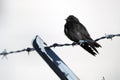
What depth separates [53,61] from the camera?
1517 mm

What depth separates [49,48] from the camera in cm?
162

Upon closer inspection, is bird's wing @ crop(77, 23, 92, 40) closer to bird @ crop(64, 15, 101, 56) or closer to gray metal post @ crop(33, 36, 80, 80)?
bird @ crop(64, 15, 101, 56)

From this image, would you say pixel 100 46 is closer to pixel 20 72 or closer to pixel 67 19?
pixel 67 19

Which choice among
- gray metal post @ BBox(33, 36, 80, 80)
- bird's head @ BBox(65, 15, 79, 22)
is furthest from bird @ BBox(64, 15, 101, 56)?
gray metal post @ BBox(33, 36, 80, 80)

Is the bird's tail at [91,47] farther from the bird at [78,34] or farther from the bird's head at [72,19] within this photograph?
the bird's head at [72,19]

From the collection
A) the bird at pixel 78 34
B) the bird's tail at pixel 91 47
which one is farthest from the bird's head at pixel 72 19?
the bird's tail at pixel 91 47

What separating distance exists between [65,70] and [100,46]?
177mm

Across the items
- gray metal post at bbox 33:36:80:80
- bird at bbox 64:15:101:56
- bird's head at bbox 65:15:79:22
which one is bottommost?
gray metal post at bbox 33:36:80:80

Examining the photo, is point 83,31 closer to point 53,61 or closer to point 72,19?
point 72,19

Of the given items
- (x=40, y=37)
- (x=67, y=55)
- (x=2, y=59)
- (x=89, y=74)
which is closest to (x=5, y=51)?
(x=2, y=59)

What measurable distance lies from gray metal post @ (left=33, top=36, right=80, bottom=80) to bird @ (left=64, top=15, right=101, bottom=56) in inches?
4.7

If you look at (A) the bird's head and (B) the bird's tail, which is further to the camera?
(A) the bird's head

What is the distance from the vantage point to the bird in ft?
4.97

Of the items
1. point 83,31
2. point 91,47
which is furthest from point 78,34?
point 91,47
